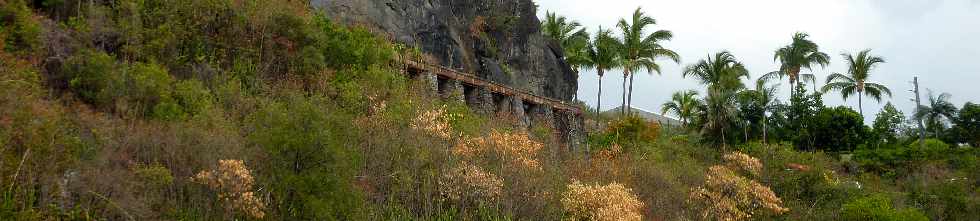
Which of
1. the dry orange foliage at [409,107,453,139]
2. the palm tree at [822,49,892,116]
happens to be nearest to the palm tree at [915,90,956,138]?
the palm tree at [822,49,892,116]

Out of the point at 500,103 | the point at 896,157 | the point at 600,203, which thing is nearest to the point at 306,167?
the point at 600,203

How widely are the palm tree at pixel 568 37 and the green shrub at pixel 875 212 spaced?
59.9 ft

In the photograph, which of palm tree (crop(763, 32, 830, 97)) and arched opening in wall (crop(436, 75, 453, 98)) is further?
palm tree (crop(763, 32, 830, 97))

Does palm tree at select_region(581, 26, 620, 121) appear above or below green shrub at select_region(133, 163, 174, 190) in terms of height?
above

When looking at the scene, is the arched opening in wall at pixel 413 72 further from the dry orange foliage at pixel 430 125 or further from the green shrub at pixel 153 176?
the green shrub at pixel 153 176

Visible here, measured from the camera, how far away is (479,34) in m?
31.9

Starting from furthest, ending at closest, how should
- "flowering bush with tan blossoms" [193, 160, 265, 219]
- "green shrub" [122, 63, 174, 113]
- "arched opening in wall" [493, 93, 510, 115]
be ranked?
"arched opening in wall" [493, 93, 510, 115]
"green shrub" [122, 63, 174, 113]
"flowering bush with tan blossoms" [193, 160, 265, 219]

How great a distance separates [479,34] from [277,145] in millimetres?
19543

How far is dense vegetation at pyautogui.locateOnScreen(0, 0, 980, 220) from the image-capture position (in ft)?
40.8

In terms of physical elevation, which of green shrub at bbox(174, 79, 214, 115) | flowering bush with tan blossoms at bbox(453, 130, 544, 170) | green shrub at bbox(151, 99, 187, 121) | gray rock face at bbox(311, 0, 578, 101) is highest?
gray rock face at bbox(311, 0, 578, 101)

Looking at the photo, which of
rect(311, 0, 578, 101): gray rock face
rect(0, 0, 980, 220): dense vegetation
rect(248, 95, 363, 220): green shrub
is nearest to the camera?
rect(0, 0, 980, 220): dense vegetation

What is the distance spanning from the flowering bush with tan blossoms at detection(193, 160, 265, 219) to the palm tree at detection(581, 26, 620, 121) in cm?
2939

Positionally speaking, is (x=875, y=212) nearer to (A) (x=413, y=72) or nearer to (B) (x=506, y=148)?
(B) (x=506, y=148)

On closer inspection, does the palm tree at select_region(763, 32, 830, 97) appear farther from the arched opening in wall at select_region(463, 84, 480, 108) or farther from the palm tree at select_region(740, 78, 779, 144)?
the arched opening in wall at select_region(463, 84, 480, 108)
